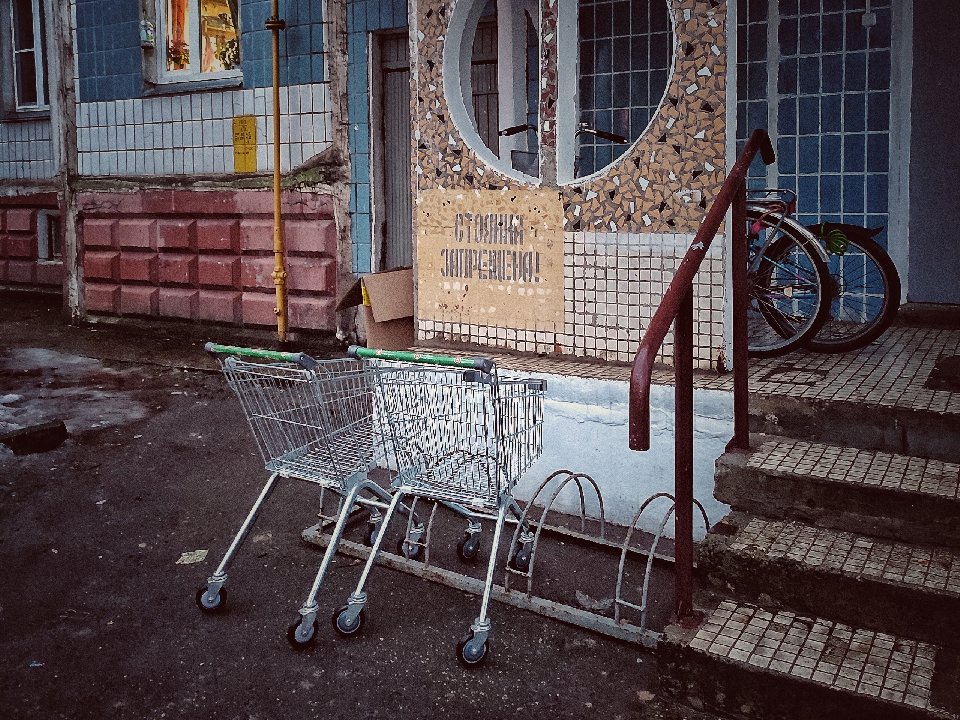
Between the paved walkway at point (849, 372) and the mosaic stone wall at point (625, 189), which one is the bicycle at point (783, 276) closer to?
the paved walkway at point (849, 372)

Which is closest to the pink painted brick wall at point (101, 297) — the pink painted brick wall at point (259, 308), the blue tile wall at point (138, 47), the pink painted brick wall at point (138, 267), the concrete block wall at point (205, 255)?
the concrete block wall at point (205, 255)

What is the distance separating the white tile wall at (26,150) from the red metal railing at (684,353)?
35.8 ft

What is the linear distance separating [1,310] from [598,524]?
9.48 meters

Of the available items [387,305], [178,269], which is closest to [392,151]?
[178,269]

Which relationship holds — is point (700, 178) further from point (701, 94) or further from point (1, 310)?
point (1, 310)

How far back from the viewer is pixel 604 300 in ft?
17.6

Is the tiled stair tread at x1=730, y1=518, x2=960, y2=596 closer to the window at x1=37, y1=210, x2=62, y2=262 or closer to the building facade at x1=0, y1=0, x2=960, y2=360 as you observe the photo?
the building facade at x1=0, y1=0, x2=960, y2=360

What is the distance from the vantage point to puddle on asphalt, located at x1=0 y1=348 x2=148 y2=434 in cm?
699

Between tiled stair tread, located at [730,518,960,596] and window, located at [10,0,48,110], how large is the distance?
1209 cm

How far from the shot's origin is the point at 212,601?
13.6 feet

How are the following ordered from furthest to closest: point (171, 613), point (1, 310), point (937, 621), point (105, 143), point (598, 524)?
point (1, 310)
point (105, 143)
point (598, 524)
point (171, 613)
point (937, 621)

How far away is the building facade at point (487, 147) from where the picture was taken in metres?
5.27

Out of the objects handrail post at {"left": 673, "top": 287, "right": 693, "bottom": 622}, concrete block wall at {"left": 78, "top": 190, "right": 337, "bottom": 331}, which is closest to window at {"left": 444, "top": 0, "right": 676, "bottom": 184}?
handrail post at {"left": 673, "top": 287, "right": 693, "bottom": 622}

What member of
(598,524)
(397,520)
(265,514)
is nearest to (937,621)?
(598,524)
